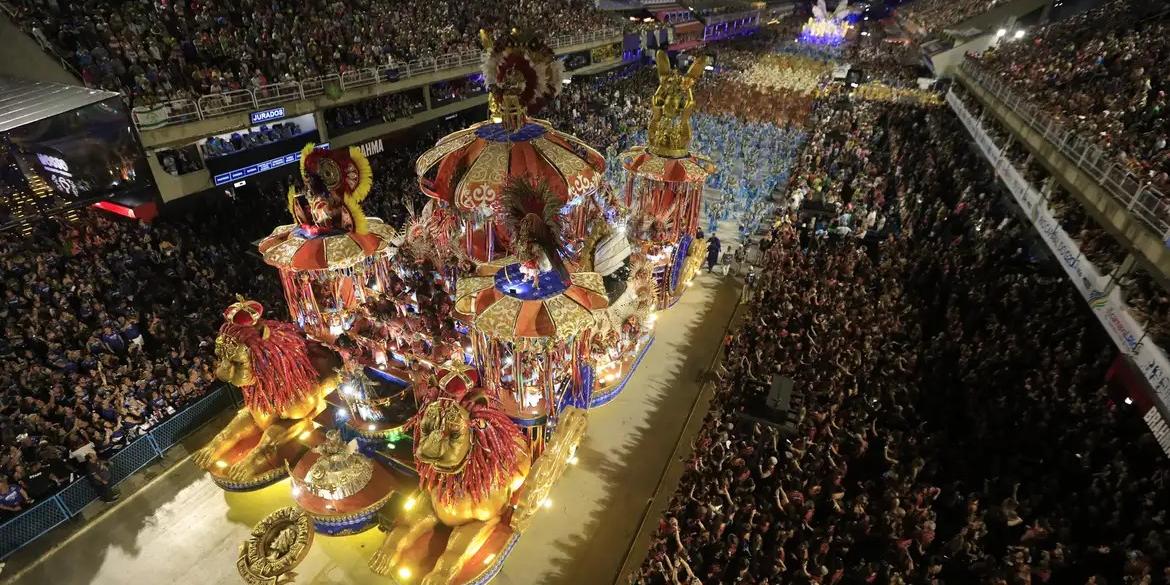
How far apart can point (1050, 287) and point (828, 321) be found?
477 cm

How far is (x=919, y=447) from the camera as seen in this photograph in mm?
7812

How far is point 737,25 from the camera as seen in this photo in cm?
5778

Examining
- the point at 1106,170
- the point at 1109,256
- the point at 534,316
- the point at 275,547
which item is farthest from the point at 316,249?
the point at 1106,170

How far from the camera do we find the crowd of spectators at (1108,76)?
39.5 feet

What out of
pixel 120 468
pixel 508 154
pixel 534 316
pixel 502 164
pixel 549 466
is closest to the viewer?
pixel 534 316

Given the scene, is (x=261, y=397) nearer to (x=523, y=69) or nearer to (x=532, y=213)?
(x=532, y=213)

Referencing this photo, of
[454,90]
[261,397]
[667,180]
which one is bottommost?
[261,397]

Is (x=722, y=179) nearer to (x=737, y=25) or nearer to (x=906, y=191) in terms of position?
(x=906, y=191)

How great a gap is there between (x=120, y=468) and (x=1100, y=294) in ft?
53.3

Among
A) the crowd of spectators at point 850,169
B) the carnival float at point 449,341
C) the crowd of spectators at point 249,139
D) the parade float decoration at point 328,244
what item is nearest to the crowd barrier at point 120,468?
the carnival float at point 449,341

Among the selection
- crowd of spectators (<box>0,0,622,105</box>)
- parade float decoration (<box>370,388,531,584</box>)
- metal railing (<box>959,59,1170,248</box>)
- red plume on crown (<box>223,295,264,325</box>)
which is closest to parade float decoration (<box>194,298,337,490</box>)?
red plume on crown (<box>223,295,264,325</box>)

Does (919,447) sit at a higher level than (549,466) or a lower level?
lower

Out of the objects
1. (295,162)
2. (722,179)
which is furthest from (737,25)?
(295,162)

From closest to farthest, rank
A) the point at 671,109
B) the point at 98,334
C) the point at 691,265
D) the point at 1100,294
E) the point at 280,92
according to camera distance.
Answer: the point at 1100,294 → the point at 98,334 → the point at 671,109 → the point at 691,265 → the point at 280,92
